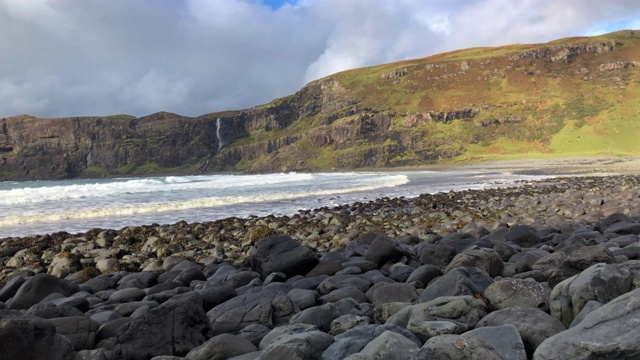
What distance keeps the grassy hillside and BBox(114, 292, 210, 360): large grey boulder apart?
10567cm

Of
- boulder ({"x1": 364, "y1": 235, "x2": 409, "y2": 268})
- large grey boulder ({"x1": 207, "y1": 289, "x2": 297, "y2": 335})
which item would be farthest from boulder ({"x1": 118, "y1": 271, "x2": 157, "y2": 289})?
boulder ({"x1": 364, "y1": 235, "x2": 409, "y2": 268})

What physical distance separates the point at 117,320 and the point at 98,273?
502 cm

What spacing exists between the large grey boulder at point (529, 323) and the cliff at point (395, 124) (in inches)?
4111

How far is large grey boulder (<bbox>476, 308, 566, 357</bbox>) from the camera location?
12.3 feet

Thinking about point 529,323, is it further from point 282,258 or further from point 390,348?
point 282,258

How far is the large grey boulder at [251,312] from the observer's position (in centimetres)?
541

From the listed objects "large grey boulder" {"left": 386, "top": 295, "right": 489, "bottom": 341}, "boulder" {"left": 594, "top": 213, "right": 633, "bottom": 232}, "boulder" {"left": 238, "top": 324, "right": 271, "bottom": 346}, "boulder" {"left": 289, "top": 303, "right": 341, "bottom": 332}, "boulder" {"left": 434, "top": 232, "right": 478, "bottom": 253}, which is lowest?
"boulder" {"left": 594, "top": 213, "right": 633, "bottom": 232}

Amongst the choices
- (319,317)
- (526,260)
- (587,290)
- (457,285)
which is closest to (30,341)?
(319,317)

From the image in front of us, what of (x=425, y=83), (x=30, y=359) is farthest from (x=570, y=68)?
(x=30, y=359)

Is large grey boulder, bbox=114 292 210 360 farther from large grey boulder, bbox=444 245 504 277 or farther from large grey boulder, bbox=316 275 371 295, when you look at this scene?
large grey boulder, bbox=444 245 504 277

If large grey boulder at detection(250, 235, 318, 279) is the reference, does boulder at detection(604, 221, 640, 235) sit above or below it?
below

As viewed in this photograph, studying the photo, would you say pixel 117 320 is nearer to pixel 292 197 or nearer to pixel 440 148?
pixel 292 197

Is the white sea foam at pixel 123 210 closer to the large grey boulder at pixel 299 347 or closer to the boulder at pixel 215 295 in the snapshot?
the boulder at pixel 215 295

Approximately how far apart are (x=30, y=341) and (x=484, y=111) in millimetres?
135855
